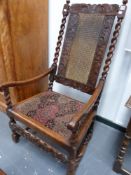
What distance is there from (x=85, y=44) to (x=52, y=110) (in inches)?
21.1

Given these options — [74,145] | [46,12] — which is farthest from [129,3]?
[74,145]

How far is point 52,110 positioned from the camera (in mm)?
1175

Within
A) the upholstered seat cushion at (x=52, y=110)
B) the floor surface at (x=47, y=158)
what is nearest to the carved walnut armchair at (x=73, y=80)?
the upholstered seat cushion at (x=52, y=110)

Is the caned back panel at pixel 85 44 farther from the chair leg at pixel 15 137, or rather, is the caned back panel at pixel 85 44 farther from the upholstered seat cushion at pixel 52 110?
the chair leg at pixel 15 137

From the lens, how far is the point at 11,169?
1.20 metres

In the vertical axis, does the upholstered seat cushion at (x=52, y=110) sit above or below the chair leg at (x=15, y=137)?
above

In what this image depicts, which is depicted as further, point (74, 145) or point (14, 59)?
point (14, 59)

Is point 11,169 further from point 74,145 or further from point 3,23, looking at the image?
point 3,23

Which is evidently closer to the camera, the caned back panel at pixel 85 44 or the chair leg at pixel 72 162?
the chair leg at pixel 72 162

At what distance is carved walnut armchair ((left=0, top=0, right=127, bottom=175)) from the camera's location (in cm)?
104

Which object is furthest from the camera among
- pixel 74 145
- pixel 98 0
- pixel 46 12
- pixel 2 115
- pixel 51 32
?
pixel 2 115

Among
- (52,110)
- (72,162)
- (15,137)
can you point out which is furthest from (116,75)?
(15,137)

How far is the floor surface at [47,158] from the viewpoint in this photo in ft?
3.95

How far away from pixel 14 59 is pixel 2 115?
2.28ft
